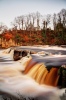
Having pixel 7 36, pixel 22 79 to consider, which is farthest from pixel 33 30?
pixel 22 79

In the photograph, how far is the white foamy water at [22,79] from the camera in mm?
3293

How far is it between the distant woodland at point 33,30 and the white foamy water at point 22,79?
101 millimetres

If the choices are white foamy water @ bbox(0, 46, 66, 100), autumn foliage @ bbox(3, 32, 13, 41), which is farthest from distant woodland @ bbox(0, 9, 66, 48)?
white foamy water @ bbox(0, 46, 66, 100)

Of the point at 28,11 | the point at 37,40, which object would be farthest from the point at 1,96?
→ the point at 28,11

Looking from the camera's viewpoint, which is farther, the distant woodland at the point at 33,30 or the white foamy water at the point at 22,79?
the distant woodland at the point at 33,30

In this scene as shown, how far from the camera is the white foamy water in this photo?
3293 millimetres

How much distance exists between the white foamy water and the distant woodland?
0.33 feet

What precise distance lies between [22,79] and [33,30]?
0.59m

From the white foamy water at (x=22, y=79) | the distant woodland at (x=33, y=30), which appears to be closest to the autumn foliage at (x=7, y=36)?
the distant woodland at (x=33, y=30)

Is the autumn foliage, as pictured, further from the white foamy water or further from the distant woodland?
the white foamy water

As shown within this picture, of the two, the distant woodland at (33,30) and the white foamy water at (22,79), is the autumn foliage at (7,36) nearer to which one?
the distant woodland at (33,30)

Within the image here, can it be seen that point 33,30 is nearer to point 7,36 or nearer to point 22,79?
point 7,36

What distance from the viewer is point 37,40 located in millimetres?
3613

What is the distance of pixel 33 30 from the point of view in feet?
11.7
